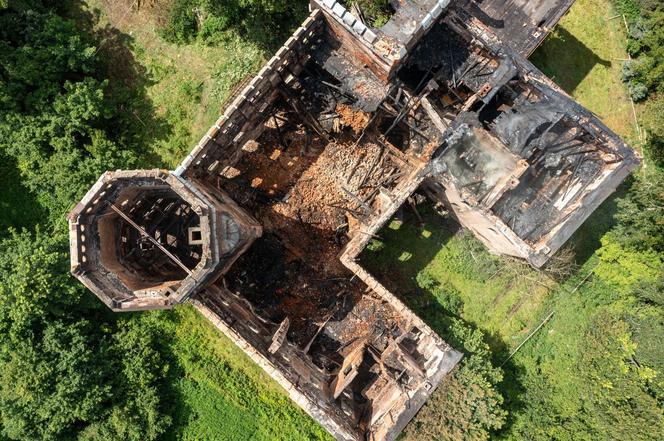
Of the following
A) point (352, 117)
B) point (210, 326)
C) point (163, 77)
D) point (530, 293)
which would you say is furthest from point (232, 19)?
point (530, 293)

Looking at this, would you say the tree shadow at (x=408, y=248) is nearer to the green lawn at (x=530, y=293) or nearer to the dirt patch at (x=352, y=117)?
the green lawn at (x=530, y=293)

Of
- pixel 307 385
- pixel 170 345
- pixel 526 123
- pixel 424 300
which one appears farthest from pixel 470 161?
pixel 170 345

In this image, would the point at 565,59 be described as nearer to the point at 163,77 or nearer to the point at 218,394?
the point at 163,77

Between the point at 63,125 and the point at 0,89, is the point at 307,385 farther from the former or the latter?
the point at 0,89

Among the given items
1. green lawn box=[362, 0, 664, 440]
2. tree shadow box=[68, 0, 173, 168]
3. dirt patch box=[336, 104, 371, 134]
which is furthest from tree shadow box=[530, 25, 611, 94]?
tree shadow box=[68, 0, 173, 168]

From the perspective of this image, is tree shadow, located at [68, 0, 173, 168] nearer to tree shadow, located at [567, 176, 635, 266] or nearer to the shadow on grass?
the shadow on grass
